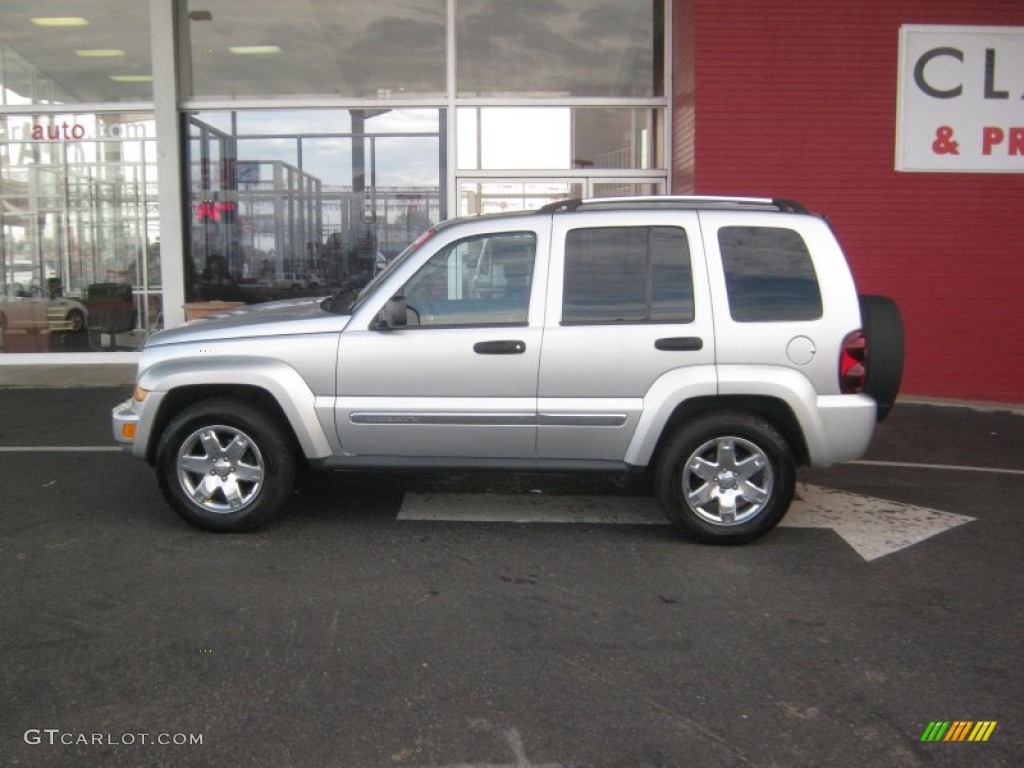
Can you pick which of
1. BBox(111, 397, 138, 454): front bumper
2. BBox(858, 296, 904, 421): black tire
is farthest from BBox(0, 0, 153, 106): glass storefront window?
BBox(858, 296, 904, 421): black tire

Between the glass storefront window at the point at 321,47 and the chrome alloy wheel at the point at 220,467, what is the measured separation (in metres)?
8.34

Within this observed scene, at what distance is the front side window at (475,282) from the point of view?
214 inches

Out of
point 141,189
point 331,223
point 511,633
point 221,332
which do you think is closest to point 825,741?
point 511,633

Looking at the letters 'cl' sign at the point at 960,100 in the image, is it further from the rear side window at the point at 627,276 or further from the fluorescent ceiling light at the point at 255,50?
the fluorescent ceiling light at the point at 255,50

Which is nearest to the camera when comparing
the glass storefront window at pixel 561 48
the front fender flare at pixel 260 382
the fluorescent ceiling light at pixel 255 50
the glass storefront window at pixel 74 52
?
the front fender flare at pixel 260 382

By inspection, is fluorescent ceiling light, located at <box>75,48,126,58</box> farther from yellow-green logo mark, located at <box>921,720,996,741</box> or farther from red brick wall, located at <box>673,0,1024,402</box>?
yellow-green logo mark, located at <box>921,720,996,741</box>

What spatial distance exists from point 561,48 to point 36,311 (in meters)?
8.23

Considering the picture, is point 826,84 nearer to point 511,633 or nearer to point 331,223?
point 331,223

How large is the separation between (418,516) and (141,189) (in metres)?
9.52

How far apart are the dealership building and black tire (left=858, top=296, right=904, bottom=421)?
18.5 ft

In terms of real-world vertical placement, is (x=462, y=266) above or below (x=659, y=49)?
below

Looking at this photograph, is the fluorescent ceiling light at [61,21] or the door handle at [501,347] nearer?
the door handle at [501,347]

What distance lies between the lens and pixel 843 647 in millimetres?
4102
